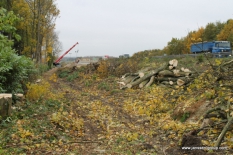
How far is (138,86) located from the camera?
14.0 m

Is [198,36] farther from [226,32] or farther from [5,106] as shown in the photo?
[5,106]

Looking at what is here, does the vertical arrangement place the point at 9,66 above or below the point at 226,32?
below

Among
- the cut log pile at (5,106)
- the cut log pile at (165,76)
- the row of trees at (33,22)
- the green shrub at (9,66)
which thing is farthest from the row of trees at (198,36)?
the cut log pile at (5,106)

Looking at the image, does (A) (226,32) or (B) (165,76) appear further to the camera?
(A) (226,32)

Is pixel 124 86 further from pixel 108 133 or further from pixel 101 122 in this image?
pixel 108 133

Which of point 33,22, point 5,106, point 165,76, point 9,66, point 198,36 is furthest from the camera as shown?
point 198,36

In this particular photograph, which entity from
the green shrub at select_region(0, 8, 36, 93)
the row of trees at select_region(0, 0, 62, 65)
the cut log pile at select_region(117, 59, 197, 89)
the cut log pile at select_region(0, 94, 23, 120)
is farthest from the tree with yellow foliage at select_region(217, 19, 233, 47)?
the cut log pile at select_region(0, 94, 23, 120)

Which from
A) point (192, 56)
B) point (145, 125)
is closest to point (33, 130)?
point (145, 125)

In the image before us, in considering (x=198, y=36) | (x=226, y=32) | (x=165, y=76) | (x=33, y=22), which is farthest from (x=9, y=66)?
(x=226, y=32)

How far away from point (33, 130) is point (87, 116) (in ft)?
9.27

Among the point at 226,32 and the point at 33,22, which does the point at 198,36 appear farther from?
the point at 33,22

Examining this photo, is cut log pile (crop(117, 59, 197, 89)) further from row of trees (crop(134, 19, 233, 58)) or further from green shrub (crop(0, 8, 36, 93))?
row of trees (crop(134, 19, 233, 58))

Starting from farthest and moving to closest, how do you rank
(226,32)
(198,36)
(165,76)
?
(198,36) → (226,32) → (165,76)

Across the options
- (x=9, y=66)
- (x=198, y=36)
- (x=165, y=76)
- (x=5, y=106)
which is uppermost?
(x=198, y=36)
